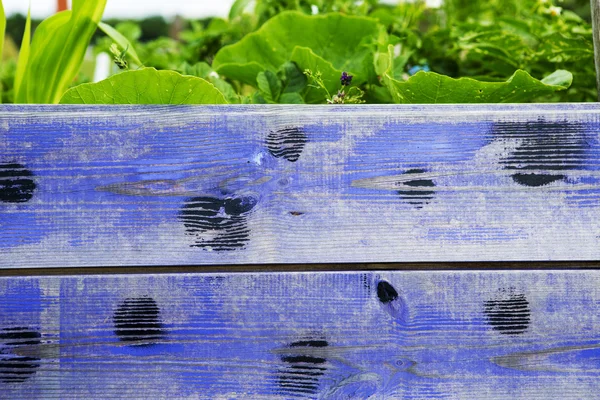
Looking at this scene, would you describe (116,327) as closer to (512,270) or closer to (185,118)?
(185,118)

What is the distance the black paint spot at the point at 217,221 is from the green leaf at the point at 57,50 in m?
0.37

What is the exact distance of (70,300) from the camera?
656 millimetres

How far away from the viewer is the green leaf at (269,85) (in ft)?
2.84

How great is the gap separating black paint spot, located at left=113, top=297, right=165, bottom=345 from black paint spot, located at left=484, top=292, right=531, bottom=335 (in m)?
0.42

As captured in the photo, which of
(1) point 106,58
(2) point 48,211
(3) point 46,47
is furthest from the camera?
(1) point 106,58

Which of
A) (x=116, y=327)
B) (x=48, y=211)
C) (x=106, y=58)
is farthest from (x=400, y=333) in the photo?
(x=106, y=58)

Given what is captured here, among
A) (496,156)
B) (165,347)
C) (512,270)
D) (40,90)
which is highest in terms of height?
(40,90)

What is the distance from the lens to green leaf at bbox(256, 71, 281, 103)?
0.87 m

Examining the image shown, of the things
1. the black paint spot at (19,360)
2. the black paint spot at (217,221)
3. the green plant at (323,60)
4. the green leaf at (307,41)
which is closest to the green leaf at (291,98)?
the green plant at (323,60)

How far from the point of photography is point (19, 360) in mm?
651

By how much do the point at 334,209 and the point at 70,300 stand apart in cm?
35

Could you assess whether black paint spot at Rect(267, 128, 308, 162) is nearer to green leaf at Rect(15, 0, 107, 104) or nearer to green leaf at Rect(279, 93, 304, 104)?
green leaf at Rect(279, 93, 304, 104)

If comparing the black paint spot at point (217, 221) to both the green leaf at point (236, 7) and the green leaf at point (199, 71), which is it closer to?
the green leaf at point (199, 71)

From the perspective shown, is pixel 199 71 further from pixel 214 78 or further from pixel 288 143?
pixel 288 143
